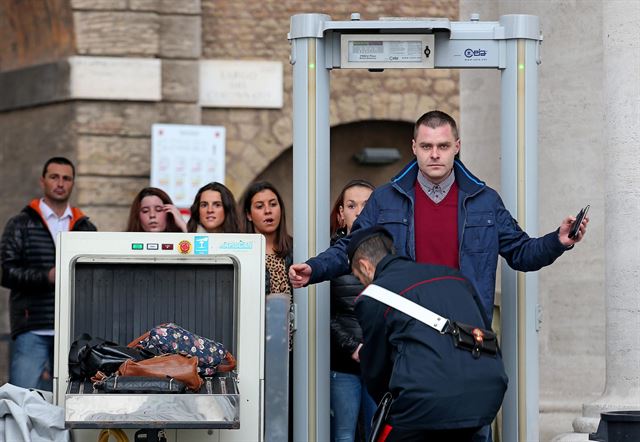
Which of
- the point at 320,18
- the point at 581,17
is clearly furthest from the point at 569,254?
the point at 320,18

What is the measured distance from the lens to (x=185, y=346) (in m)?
7.27

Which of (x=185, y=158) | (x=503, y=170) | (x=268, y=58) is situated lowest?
(x=503, y=170)

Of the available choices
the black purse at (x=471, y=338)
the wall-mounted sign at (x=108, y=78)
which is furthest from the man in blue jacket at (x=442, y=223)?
the wall-mounted sign at (x=108, y=78)

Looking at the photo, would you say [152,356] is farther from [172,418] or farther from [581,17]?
[581,17]

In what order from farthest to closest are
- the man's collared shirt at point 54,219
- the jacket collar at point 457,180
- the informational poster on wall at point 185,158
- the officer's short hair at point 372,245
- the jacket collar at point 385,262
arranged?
1. the informational poster on wall at point 185,158
2. the man's collared shirt at point 54,219
3. the jacket collar at point 457,180
4. the officer's short hair at point 372,245
5. the jacket collar at point 385,262

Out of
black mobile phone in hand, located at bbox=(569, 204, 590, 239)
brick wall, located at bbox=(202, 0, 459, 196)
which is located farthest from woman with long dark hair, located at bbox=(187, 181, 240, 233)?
brick wall, located at bbox=(202, 0, 459, 196)

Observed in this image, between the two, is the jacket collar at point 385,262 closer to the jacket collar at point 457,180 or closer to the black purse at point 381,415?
the black purse at point 381,415

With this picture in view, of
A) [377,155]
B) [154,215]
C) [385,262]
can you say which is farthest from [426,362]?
[377,155]

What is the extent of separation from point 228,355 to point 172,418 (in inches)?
23.9

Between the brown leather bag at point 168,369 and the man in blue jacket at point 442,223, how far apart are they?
56 centimetres

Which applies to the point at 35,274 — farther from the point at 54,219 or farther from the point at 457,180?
the point at 457,180

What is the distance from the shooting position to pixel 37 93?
61.0ft

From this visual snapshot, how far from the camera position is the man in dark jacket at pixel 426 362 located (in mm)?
6262

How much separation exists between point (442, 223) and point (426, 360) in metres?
1.13
